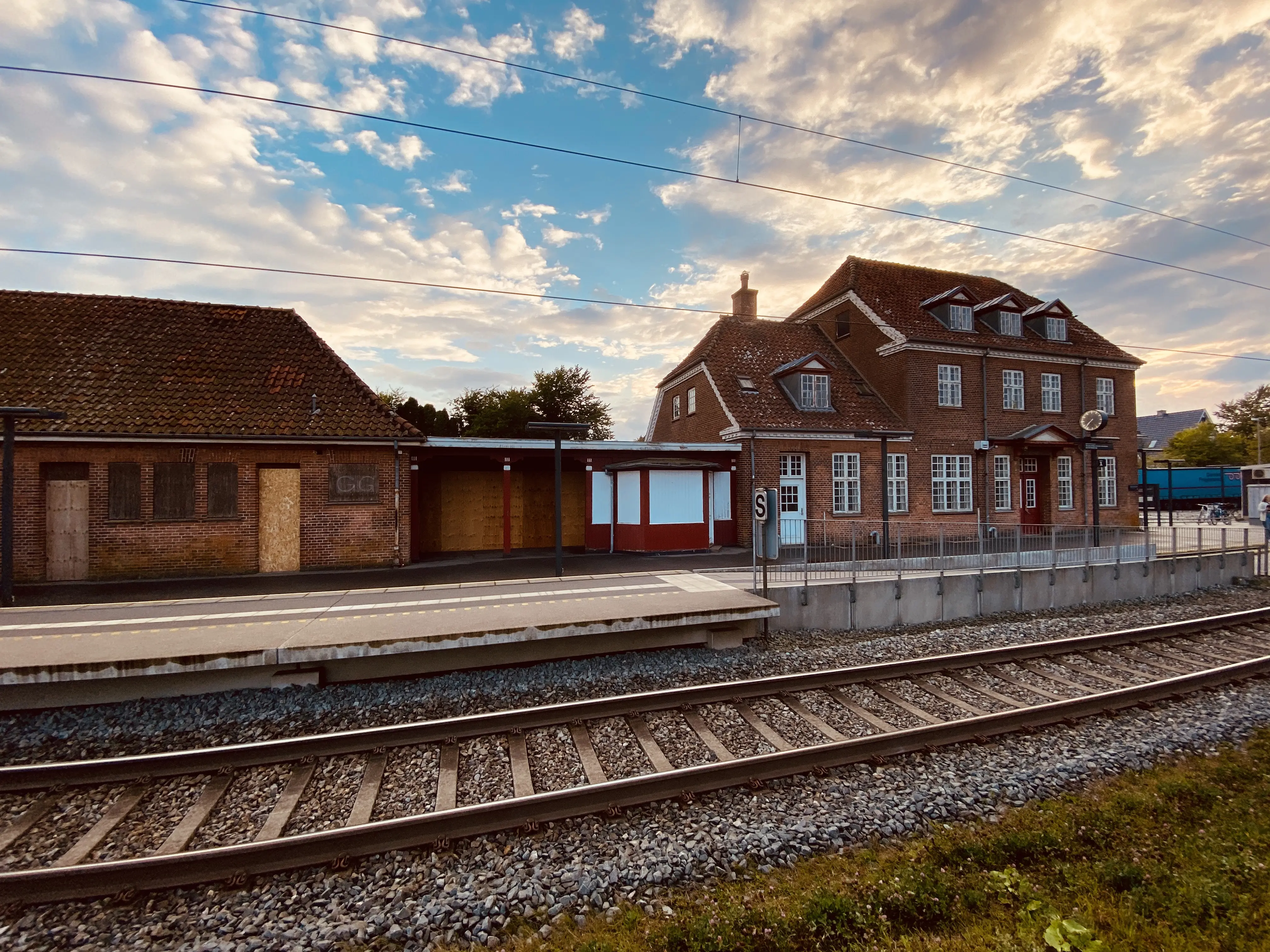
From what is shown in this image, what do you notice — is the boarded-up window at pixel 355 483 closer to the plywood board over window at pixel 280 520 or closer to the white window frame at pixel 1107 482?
the plywood board over window at pixel 280 520

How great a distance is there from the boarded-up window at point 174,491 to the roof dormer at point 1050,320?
1237 inches

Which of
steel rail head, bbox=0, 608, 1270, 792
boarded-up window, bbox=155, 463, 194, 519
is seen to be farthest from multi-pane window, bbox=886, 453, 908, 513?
boarded-up window, bbox=155, 463, 194, 519

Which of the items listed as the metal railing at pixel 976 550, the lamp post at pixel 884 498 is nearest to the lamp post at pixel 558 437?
the metal railing at pixel 976 550

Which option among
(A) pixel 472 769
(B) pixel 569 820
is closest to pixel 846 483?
(A) pixel 472 769

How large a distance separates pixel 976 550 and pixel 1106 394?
58.9 feet

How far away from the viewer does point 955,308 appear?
23.2 metres

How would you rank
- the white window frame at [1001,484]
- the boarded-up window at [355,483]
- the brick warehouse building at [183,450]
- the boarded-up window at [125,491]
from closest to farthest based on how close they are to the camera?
1. the brick warehouse building at [183,450]
2. the boarded-up window at [125,491]
3. the boarded-up window at [355,483]
4. the white window frame at [1001,484]

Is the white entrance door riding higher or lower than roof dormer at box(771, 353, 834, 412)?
lower

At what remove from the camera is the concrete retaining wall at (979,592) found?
1063 centimetres

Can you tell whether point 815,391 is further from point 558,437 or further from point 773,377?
point 558,437

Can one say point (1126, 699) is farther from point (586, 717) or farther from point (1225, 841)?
point (586, 717)

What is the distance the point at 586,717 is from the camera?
626 centimetres

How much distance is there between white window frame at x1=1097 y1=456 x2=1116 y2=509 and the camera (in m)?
24.3

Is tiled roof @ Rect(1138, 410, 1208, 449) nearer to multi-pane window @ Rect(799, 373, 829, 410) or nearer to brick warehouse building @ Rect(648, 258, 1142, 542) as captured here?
brick warehouse building @ Rect(648, 258, 1142, 542)
